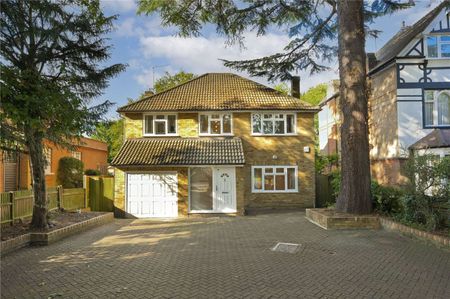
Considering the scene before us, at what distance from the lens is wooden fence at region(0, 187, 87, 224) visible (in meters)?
11.4

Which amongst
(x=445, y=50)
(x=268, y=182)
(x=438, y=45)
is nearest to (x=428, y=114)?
(x=445, y=50)

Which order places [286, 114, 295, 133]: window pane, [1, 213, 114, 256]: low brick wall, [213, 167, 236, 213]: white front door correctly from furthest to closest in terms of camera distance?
[286, 114, 295, 133]: window pane → [213, 167, 236, 213]: white front door → [1, 213, 114, 256]: low brick wall

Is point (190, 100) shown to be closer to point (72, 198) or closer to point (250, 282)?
point (72, 198)

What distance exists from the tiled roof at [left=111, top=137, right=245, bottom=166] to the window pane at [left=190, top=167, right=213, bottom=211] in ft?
2.25

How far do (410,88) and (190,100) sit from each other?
39.1ft

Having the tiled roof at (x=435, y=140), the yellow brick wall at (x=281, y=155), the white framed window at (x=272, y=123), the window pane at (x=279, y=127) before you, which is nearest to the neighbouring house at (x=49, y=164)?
the yellow brick wall at (x=281, y=155)

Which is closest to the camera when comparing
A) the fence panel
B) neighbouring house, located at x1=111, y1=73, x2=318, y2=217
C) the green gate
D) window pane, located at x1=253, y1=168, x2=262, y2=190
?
the fence panel

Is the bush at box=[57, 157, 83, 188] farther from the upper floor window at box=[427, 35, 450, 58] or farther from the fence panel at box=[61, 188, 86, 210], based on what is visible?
the upper floor window at box=[427, 35, 450, 58]

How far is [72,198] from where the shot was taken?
17531mm

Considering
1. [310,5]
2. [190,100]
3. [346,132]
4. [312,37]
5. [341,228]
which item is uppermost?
[310,5]

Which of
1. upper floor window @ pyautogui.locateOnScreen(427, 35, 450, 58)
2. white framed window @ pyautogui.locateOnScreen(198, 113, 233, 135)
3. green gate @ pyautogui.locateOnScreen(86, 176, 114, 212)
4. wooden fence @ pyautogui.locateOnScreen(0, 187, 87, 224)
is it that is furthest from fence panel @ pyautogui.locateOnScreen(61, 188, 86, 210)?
upper floor window @ pyautogui.locateOnScreen(427, 35, 450, 58)

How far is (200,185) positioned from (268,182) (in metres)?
4.15

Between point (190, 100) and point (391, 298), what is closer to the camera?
point (391, 298)

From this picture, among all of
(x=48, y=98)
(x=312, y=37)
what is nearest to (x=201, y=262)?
(x=48, y=98)
